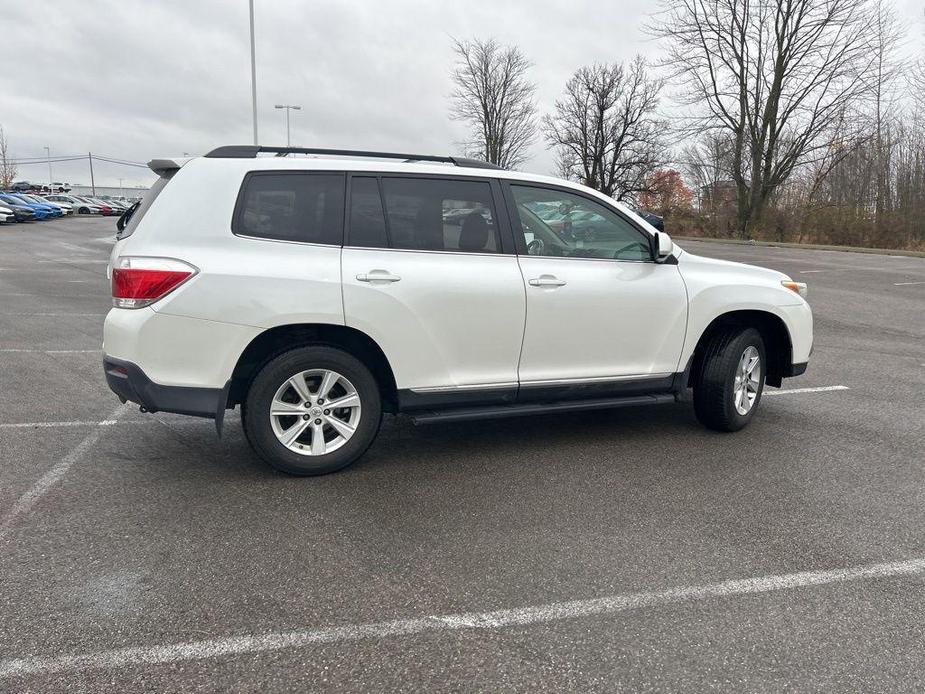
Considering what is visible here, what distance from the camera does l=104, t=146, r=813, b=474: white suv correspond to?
3.92 m

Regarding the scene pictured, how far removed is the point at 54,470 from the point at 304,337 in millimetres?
1754

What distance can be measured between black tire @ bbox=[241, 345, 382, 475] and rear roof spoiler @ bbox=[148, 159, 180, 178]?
139cm

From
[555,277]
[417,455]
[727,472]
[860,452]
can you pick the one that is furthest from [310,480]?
[860,452]

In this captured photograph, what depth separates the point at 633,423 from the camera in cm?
560

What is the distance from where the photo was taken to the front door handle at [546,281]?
4500mm

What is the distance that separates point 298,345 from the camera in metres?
4.14

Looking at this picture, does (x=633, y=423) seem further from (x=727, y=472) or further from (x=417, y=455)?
(x=417, y=455)

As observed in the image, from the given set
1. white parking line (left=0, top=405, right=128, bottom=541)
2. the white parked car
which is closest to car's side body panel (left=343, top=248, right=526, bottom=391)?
white parking line (left=0, top=405, right=128, bottom=541)

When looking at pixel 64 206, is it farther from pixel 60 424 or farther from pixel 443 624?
pixel 443 624

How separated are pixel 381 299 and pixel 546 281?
1.09m

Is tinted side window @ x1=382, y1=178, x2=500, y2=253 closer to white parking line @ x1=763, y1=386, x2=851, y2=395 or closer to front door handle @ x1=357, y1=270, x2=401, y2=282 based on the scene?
front door handle @ x1=357, y1=270, x2=401, y2=282

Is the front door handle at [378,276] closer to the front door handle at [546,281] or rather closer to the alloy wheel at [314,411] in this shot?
the alloy wheel at [314,411]

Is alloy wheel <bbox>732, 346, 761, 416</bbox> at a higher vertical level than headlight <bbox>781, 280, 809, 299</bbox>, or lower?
lower

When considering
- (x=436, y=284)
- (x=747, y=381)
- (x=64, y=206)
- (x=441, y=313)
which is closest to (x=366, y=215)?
(x=436, y=284)
